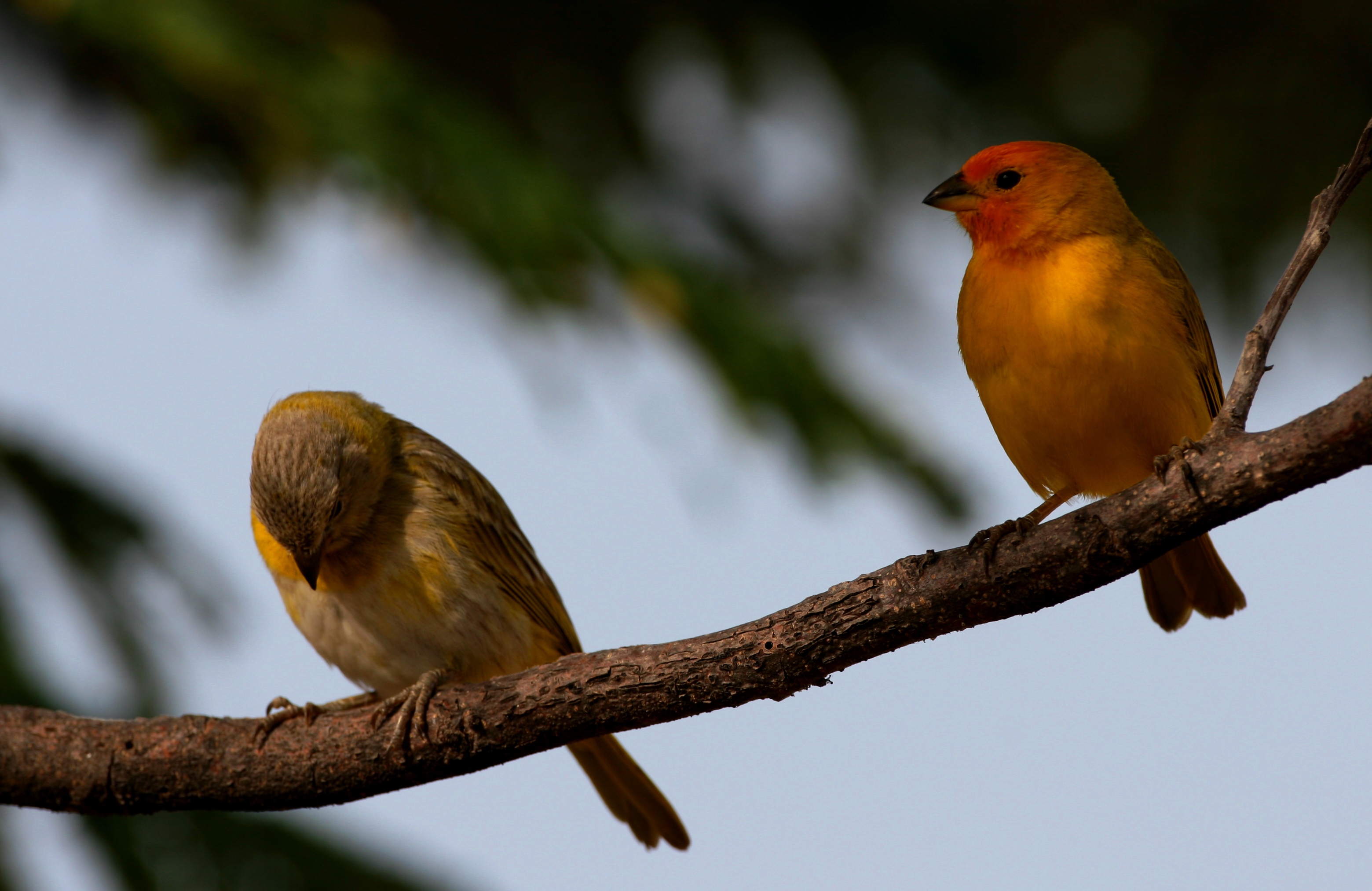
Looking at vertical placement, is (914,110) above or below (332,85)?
above

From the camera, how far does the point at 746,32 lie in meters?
8.47

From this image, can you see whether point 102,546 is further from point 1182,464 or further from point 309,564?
point 1182,464

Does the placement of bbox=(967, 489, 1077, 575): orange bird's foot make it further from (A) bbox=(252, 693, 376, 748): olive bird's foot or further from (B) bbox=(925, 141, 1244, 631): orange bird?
(A) bbox=(252, 693, 376, 748): olive bird's foot

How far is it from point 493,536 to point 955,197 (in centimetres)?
196

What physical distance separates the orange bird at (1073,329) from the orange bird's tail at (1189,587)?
0.04 feet

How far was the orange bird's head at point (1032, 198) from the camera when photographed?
3.69 metres

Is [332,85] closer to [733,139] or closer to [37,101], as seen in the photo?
[37,101]

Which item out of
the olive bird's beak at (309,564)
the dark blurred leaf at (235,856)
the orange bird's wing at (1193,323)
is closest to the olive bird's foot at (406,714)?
the olive bird's beak at (309,564)

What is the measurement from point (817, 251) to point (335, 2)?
4.45 meters

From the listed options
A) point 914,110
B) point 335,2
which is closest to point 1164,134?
point 914,110

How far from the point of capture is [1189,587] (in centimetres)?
407

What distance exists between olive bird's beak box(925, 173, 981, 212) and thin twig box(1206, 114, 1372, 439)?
1225 mm

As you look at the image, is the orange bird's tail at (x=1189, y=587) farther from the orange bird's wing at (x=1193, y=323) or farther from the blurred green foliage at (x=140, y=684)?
the blurred green foliage at (x=140, y=684)

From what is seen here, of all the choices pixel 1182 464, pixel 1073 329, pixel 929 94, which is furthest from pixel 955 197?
pixel 929 94
